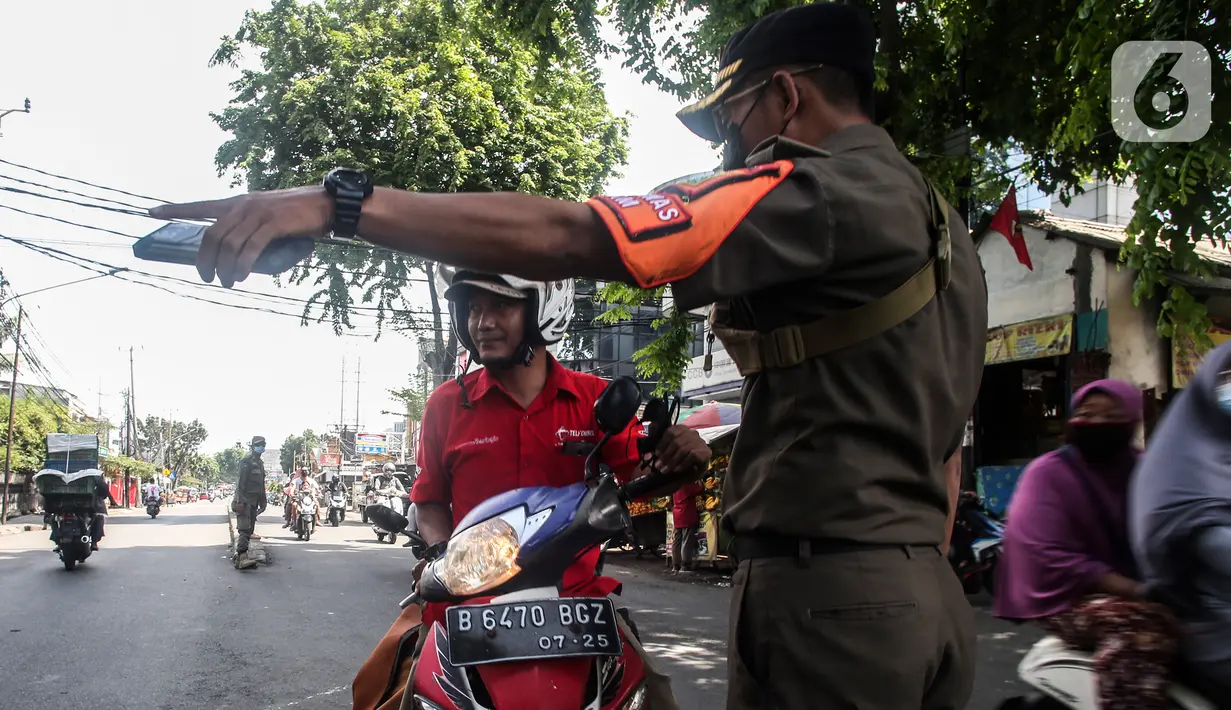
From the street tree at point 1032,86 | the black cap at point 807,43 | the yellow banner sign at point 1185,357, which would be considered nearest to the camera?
the black cap at point 807,43

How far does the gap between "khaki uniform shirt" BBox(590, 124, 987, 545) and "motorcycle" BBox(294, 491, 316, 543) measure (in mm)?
17561

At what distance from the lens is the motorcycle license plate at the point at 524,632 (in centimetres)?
187

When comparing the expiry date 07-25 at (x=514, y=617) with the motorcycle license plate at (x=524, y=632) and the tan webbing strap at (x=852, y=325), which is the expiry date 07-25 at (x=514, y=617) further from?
the tan webbing strap at (x=852, y=325)

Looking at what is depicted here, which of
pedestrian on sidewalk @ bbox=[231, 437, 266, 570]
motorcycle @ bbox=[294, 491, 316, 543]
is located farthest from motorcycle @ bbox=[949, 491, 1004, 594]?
motorcycle @ bbox=[294, 491, 316, 543]

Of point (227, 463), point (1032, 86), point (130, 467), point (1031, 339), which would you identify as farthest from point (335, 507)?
point (227, 463)

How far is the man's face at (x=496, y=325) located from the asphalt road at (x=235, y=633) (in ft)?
10.5

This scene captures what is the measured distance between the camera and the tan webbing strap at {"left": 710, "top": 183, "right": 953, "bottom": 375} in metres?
1.28

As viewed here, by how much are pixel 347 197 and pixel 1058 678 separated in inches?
98.9

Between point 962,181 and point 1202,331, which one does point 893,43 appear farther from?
point 1202,331

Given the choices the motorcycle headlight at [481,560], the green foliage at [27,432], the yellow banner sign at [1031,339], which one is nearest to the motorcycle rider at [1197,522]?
the motorcycle headlight at [481,560]

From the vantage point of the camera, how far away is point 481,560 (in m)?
1.94

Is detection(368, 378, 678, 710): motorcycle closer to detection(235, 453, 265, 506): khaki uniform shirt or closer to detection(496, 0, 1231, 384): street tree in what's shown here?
detection(496, 0, 1231, 384): street tree

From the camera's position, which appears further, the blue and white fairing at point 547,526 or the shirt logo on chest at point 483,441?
the shirt logo on chest at point 483,441

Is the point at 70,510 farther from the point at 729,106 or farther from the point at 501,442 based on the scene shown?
the point at 729,106
